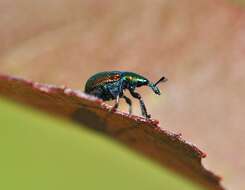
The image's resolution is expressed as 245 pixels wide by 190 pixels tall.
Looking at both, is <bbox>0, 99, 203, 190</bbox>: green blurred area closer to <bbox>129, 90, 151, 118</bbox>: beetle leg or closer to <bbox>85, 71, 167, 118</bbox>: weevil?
<bbox>129, 90, 151, 118</bbox>: beetle leg

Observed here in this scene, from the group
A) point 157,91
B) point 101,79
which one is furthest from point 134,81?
point 157,91

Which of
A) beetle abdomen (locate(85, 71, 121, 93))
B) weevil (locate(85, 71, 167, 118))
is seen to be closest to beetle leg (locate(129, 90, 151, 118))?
weevil (locate(85, 71, 167, 118))

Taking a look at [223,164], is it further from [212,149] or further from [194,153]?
[194,153]

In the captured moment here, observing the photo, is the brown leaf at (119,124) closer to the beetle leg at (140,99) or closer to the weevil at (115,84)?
the beetle leg at (140,99)

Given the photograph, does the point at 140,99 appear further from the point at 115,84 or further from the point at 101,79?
the point at 115,84

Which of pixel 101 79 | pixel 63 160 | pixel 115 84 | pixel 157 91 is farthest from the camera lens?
pixel 115 84

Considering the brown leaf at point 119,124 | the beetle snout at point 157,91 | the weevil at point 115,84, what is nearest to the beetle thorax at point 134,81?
the weevil at point 115,84
